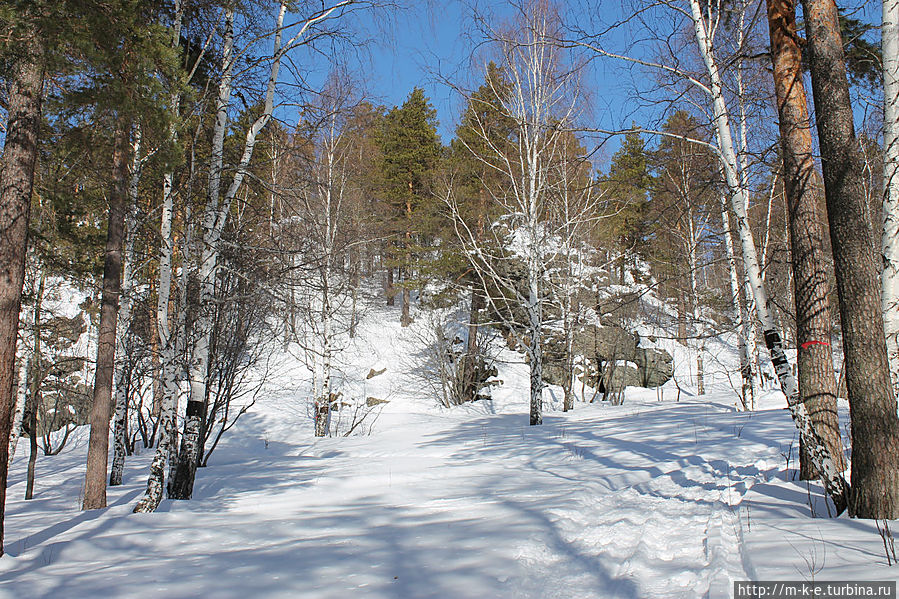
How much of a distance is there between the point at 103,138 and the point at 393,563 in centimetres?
669

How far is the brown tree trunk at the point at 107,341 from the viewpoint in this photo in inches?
275

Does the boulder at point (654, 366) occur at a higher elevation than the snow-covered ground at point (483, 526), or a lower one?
→ higher

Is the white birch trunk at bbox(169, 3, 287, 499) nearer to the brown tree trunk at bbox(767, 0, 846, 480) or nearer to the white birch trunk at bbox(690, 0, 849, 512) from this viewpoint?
the white birch trunk at bbox(690, 0, 849, 512)

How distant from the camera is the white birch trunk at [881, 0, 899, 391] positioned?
15.1ft

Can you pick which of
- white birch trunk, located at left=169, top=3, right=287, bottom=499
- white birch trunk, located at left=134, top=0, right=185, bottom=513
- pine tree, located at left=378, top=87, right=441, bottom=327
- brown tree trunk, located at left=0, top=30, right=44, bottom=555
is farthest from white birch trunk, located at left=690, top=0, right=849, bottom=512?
pine tree, located at left=378, top=87, right=441, bottom=327

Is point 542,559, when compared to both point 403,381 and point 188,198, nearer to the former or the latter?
point 188,198

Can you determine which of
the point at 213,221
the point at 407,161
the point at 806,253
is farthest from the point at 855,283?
the point at 407,161

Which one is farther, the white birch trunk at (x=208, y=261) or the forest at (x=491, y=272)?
the white birch trunk at (x=208, y=261)

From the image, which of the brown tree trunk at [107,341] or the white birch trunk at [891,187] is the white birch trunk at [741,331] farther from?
the brown tree trunk at [107,341]

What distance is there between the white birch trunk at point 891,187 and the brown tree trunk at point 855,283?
0.98 meters

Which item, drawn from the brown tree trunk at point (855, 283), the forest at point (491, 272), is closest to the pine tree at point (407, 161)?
the forest at point (491, 272)

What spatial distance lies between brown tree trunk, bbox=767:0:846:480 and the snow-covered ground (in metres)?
0.78

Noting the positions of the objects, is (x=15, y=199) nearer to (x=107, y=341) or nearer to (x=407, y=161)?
(x=107, y=341)

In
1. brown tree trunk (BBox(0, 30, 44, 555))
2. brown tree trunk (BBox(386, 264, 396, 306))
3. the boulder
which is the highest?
brown tree trunk (BBox(386, 264, 396, 306))
